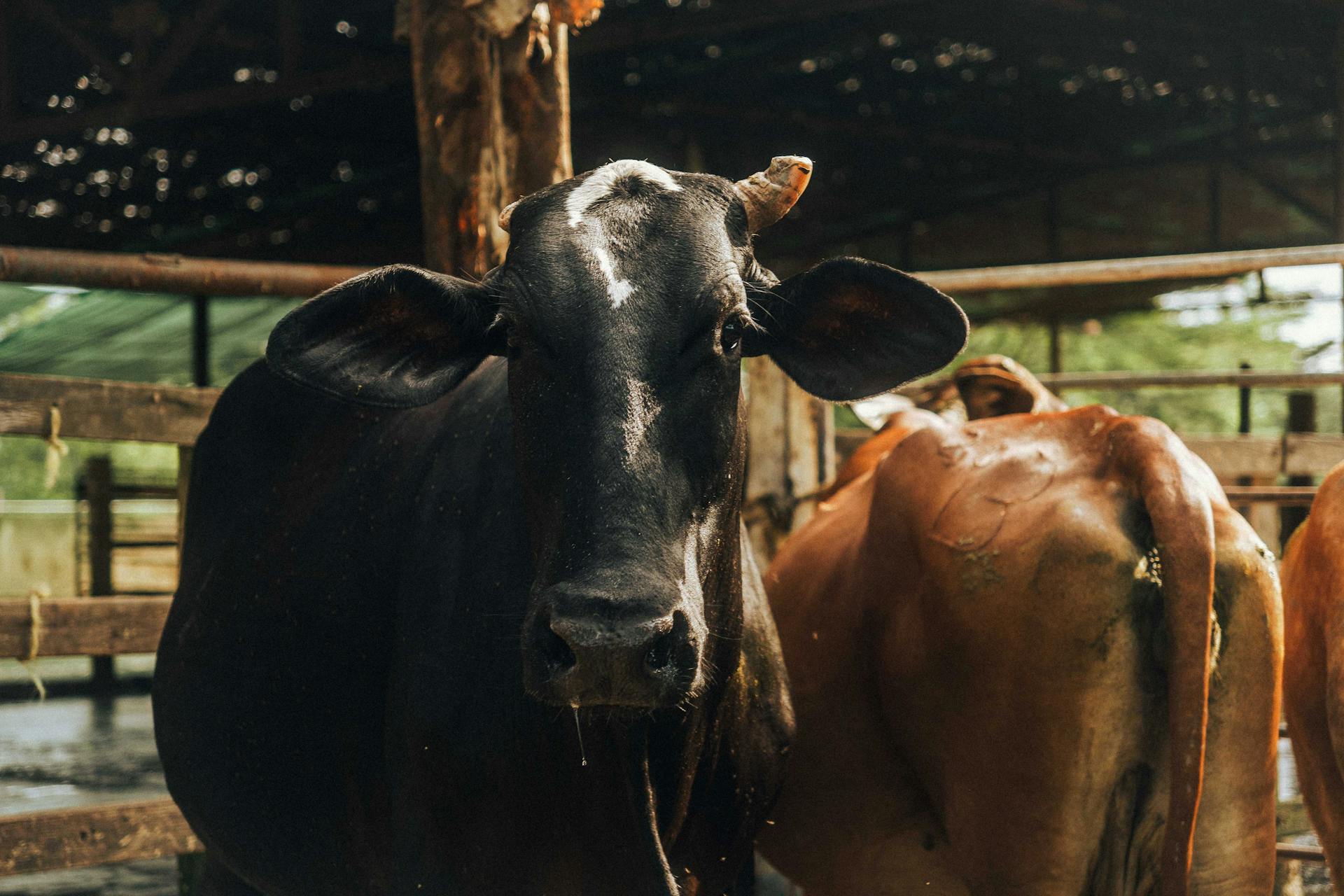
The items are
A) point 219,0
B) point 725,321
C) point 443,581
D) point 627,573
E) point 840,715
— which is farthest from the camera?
point 219,0

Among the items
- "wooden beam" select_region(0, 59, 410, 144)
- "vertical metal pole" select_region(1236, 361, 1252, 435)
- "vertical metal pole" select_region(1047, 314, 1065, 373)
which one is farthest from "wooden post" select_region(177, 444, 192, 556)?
"vertical metal pole" select_region(1047, 314, 1065, 373)

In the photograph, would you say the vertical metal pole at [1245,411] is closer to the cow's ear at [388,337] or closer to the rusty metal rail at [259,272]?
the rusty metal rail at [259,272]

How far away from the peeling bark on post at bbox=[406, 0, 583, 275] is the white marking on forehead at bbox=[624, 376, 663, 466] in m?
1.83

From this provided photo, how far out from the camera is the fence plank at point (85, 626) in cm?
387

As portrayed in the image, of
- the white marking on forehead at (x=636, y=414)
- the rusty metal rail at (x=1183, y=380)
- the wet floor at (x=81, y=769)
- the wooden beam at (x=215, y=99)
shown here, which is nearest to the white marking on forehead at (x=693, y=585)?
the white marking on forehead at (x=636, y=414)

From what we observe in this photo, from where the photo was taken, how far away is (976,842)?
266cm

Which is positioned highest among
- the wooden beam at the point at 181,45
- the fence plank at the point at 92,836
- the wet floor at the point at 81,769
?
the wooden beam at the point at 181,45

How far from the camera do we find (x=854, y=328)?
8.27 feet

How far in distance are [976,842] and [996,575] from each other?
50cm

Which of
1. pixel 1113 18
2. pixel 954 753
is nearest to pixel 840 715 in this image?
pixel 954 753

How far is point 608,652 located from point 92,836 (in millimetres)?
2592

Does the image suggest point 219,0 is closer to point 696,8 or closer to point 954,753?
point 696,8

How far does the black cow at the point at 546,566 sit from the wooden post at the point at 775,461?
53.6 inches

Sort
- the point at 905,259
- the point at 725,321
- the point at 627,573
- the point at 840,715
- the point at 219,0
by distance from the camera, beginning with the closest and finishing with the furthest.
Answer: the point at 627,573 → the point at 725,321 → the point at 840,715 → the point at 219,0 → the point at 905,259
